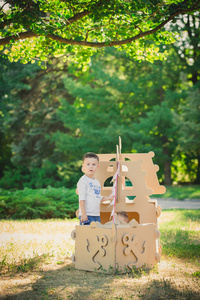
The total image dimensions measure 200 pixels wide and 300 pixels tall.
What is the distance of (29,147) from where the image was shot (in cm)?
2239

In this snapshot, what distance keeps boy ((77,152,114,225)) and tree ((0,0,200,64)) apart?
7.74 ft

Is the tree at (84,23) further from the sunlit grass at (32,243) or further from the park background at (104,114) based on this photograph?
the park background at (104,114)

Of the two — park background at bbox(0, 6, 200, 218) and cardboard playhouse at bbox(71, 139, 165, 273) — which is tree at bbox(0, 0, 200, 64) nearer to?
cardboard playhouse at bbox(71, 139, 165, 273)

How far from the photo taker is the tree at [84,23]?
5.74 meters

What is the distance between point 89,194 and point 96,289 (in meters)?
1.46

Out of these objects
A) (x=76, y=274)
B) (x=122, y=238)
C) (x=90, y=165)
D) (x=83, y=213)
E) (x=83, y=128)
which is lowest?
(x=76, y=274)

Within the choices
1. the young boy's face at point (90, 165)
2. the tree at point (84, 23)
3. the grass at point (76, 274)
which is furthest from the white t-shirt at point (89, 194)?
the tree at point (84, 23)

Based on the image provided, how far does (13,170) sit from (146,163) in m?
17.8

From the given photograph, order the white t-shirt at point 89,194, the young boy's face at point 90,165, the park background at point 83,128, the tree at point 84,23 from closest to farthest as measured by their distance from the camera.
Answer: the park background at point 83,128 < the white t-shirt at point 89,194 < the young boy's face at point 90,165 < the tree at point 84,23

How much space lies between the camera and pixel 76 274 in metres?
4.32

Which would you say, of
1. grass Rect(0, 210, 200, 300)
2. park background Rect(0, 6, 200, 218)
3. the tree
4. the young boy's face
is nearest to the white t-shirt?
the young boy's face

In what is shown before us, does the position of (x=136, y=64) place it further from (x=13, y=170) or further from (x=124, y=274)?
(x=124, y=274)

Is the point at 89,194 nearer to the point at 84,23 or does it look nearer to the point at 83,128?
the point at 84,23

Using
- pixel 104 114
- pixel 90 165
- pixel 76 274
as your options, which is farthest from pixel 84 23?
pixel 104 114
